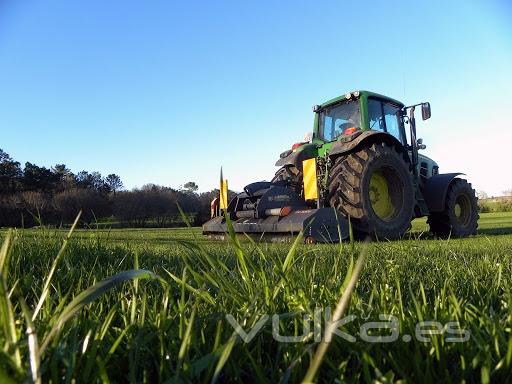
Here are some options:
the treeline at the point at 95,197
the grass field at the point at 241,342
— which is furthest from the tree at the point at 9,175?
the grass field at the point at 241,342

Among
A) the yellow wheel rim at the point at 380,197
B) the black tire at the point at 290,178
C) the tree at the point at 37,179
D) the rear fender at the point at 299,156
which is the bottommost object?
the yellow wheel rim at the point at 380,197

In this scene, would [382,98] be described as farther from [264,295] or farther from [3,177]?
[3,177]

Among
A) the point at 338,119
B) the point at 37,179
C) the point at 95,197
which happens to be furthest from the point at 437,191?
the point at 37,179

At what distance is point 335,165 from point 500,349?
554 centimetres

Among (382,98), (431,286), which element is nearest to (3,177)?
(382,98)

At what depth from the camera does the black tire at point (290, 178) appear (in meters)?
7.07

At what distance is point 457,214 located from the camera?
8.59m

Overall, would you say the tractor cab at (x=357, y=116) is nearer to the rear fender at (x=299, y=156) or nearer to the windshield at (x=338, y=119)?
the windshield at (x=338, y=119)

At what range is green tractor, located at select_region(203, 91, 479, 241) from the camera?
584 centimetres

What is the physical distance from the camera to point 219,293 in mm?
1044

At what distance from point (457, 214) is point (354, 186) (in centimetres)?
390

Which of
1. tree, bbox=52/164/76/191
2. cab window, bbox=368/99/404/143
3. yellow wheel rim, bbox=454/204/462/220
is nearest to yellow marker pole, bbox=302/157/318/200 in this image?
cab window, bbox=368/99/404/143

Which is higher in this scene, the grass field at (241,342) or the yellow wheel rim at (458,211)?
the yellow wheel rim at (458,211)

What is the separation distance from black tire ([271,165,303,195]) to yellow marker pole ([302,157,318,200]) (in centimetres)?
67
